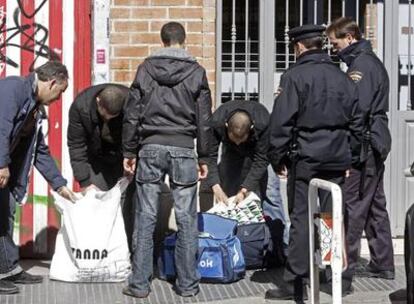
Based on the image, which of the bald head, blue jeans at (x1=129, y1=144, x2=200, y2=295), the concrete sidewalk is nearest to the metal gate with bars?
the bald head

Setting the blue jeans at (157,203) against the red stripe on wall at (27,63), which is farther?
the red stripe on wall at (27,63)

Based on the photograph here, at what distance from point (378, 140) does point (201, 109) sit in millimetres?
1403

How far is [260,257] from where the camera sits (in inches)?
335

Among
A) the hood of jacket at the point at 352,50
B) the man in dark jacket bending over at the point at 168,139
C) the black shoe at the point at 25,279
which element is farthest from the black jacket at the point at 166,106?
the black shoe at the point at 25,279

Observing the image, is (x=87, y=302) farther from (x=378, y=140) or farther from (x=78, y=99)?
(x=378, y=140)

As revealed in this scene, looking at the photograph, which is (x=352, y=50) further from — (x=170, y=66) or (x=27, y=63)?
(x=27, y=63)

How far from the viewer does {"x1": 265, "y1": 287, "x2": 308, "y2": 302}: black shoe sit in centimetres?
743

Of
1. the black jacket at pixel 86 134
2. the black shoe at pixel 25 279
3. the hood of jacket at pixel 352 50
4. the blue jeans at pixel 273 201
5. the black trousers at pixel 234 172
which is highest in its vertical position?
the hood of jacket at pixel 352 50

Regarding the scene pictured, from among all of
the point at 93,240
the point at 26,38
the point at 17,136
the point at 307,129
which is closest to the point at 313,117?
the point at 307,129

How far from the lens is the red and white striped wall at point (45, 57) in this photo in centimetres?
860

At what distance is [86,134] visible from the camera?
322 inches

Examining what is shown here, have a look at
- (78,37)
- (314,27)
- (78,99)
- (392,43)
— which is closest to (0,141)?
(78,99)

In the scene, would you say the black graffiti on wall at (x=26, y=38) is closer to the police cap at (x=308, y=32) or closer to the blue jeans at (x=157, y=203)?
the blue jeans at (x=157, y=203)

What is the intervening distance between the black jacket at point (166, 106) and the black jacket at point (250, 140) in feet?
2.30
